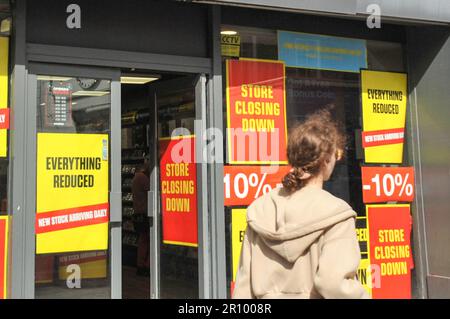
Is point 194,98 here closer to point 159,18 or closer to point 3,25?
point 159,18

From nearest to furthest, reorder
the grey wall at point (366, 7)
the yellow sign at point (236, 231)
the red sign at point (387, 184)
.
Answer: the grey wall at point (366, 7) < the yellow sign at point (236, 231) < the red sign at point (387, 184)

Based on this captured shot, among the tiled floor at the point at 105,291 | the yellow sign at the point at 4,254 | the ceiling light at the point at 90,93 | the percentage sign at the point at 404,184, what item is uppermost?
the ceiling light at the point at 90,93

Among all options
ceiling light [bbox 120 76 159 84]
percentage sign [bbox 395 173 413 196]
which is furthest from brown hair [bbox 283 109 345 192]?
percentage sign [bbox 395 173 413 196]

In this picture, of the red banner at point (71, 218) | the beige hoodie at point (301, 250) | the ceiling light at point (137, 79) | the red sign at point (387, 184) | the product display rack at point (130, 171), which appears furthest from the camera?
the product display rack at point (130, 171)

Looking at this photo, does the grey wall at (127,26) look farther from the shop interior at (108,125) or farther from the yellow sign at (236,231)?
the yellow sign at (236,231)

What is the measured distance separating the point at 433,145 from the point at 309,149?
3.98m

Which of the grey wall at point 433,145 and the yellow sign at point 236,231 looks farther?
the grey wall at point 433,145

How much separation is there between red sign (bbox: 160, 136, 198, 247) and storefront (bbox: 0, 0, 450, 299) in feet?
0.05

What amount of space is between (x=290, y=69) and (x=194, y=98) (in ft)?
3.30

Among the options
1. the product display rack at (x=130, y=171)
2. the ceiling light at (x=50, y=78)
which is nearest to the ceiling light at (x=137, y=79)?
the ceiling light at (x=50, y=78)

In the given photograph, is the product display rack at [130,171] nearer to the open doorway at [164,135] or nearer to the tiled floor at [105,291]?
the open doorway at [164,135]

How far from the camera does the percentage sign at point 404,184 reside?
6258 millimetres

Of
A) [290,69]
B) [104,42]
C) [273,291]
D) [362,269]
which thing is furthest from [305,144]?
[362,269]

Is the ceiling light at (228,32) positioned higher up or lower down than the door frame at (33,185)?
higher up
